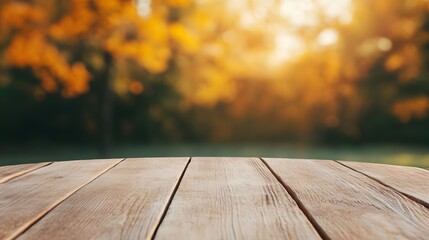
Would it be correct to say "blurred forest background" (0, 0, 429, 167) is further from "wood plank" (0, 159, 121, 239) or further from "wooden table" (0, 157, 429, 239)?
"wooden table" (0, 157, 429, 239)

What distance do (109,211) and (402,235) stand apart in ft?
1.50

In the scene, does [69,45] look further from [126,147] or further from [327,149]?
[327,149]

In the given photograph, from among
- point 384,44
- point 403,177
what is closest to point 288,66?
point 384,44

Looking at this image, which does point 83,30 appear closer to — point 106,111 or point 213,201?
point 106,111

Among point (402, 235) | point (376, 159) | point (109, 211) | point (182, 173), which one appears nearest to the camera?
point (402, 235)

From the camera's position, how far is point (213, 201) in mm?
980

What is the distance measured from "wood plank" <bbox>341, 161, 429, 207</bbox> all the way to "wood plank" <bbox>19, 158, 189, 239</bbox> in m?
0.47

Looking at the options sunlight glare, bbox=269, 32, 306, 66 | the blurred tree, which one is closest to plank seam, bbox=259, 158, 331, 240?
the blurred tree

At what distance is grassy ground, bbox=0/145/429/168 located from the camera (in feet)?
27.0

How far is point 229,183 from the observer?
118cm

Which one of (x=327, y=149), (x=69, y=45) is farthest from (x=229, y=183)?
(x=327, y=149)

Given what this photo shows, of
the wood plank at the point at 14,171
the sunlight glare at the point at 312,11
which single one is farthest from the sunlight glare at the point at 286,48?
the wood plank at the point at 14,171

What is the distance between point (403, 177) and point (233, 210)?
59 centimetres

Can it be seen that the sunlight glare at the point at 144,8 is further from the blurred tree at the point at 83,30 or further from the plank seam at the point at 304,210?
the plank seam at the point at 304,210
